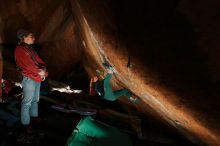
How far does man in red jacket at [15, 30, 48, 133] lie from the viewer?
5234mm

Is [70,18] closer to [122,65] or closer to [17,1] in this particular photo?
[17,1]

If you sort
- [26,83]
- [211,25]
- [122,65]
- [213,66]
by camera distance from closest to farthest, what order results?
[211,25] → [213,66] → [122,65] → [26,83]

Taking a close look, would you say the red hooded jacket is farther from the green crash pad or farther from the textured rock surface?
the green crash pad

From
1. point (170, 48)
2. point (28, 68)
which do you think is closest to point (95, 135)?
point (28, 68)

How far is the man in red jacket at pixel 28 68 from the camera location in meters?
5.23

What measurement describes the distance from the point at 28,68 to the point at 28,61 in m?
0.14

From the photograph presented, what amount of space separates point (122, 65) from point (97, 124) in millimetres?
1910

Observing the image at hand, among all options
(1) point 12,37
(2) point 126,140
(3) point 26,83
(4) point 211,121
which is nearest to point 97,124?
(2) point 126,140

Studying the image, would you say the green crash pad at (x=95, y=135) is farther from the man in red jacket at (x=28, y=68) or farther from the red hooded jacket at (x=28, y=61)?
the red hooded jacket at (x=28, y=61)

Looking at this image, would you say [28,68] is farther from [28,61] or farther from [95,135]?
[95,135]

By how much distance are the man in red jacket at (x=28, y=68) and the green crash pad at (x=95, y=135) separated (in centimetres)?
101

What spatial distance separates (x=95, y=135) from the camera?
5820 mm

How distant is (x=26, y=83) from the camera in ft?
18.2

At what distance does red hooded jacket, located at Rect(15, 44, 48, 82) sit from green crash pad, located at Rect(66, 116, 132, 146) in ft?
4.58
